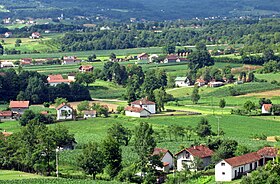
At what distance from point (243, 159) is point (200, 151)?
3.13m

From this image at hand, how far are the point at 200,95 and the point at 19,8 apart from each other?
416 feet

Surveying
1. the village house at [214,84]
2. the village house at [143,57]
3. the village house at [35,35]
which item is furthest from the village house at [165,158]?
the village house at [35,35]

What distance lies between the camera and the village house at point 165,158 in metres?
→ 39.8

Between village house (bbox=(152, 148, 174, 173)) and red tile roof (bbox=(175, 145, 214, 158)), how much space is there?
0.69 meters

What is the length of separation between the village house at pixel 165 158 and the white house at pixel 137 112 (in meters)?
18.4

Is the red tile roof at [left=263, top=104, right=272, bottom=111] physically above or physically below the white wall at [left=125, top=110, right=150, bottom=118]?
above

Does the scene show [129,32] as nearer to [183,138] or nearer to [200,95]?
[200,95]

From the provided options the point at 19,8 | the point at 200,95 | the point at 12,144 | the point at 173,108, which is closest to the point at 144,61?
the point at 200,95

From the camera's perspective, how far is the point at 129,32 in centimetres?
12875

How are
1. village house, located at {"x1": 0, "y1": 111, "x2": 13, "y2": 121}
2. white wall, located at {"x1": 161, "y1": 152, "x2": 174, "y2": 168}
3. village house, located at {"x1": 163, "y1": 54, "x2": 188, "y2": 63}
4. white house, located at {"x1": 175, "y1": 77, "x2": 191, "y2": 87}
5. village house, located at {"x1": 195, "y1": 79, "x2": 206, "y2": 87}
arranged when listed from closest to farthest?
1. white wall, located at {"x1": 161, "y1": 152, "x2": 174, "y2": 168}
2. village house, located at {"x1": 0, "y1": 111, "x2": 13, "y2": 121}
3. village house, located at {"x1": 195, "y1": 79, "x2": 206, "y2": 87}
4. white house, located at {"x1": 175, "y1": 77, "x2": 191, "y2": 87}
5. village house, located at {"x1": 163, "y1": 54, "x2": 188, "y2": 63}

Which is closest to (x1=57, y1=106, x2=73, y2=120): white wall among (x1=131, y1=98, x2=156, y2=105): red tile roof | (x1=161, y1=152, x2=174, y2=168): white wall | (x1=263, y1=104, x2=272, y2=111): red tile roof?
(x1=131, y1=98, x2=156, y2=105): red tile roof

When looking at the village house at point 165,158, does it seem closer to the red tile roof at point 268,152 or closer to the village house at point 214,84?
the red tile roof at point 268,152

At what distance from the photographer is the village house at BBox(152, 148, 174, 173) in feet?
131

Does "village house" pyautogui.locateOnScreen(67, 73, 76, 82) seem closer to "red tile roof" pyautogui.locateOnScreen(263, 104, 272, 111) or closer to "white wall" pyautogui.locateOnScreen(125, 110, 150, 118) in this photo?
"white wall" pyautogui.locateOnScreen(125, 110, 150, 118)
